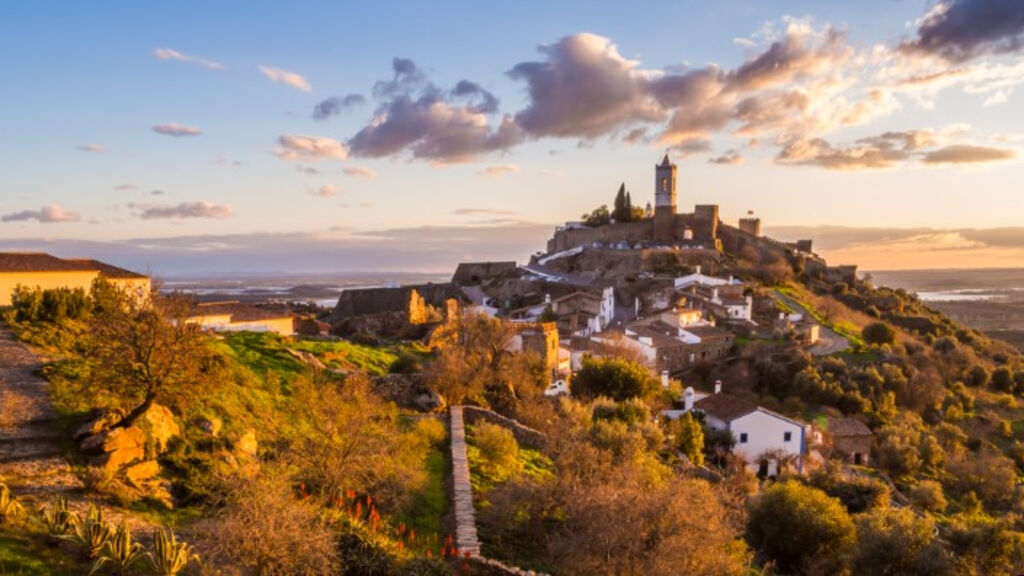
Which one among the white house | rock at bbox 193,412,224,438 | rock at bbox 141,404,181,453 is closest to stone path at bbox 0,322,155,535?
rock at bbox 141,404,181,453

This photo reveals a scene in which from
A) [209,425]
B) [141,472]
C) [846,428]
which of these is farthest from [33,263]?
[846,428]

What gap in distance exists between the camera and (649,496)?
857cm

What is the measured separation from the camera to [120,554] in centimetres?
648

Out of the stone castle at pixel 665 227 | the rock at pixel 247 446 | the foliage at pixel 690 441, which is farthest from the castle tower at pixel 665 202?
the rock at pixel 247 446

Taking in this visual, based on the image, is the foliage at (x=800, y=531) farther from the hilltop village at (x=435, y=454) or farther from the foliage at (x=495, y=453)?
the foliage at (x=495, y=453)

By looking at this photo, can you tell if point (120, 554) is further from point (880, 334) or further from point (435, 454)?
point (880, 334)

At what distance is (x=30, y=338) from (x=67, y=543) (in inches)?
332

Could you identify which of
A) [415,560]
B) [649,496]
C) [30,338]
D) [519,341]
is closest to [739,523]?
[649,496]

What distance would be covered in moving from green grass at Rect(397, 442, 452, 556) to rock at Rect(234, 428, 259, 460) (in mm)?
2922

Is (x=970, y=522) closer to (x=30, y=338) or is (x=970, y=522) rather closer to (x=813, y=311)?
(x=30, y=338)

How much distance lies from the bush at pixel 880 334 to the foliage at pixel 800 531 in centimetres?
3663

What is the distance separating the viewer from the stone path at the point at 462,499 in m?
9.62

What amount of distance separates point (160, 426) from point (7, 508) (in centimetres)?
301

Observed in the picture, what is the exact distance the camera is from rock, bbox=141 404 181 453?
974 centimetres
